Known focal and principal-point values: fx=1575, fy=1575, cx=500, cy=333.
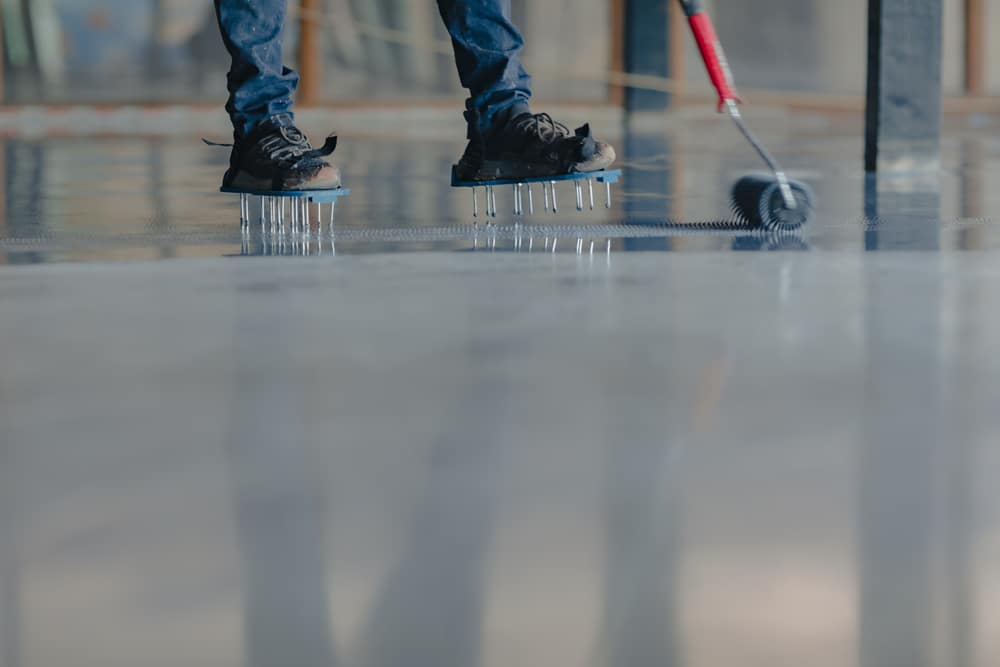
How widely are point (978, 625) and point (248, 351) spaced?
26.6 inches

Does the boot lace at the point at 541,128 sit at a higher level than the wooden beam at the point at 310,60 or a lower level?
lower

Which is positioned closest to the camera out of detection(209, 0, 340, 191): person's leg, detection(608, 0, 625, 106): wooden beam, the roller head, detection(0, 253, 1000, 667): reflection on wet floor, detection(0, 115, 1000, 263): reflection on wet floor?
detection(0, 253, 1000, 667): reflection on wet floor

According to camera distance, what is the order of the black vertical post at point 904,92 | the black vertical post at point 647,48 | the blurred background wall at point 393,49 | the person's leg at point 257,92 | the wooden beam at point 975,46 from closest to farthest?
the person's leg at point 257,92 → the black vertical post at point 904,92 → the blurred background wall at point 393,49 → the black vertical post at point 647,48 → the wooden beam at point 975,46

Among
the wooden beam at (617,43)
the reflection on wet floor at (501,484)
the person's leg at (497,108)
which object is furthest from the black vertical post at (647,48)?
the reflection on wet floor at (501,484)

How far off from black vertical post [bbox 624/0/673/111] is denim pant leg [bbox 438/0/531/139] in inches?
187

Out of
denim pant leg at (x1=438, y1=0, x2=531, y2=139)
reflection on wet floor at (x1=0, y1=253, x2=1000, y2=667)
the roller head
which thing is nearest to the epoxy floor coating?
reflection on wet floor at (x1=0, y1=253, x2=1000, y2=667)

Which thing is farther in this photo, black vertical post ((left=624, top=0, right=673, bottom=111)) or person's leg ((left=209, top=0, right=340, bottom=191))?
black vertical post ((left=624, top=0, right=673, bottom=111))

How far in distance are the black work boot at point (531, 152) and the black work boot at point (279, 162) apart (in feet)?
0.65

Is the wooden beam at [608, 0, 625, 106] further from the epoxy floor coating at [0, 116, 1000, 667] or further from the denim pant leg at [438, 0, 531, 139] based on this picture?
the epoxy floor coating at [0, 116, 1000, 667]

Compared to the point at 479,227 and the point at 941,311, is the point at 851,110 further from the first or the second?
the point at 941,311

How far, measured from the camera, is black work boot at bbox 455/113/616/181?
208 centimetres

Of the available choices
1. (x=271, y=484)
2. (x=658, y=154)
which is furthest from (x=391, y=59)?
(x=271, y=484)

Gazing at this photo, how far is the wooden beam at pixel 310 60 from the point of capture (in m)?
6.67

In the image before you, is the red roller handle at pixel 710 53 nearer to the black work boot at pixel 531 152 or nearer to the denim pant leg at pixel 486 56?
the black work boot at pixel 531 152
